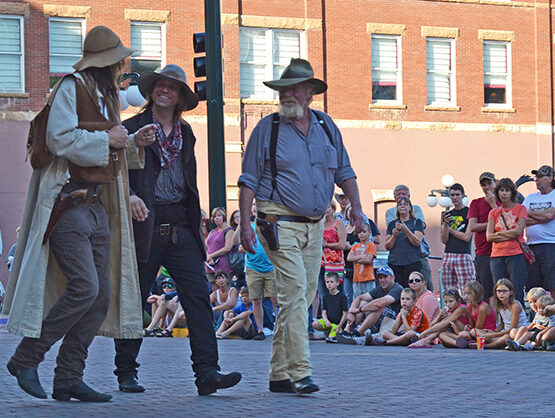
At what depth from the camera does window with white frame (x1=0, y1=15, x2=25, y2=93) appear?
28.6 m

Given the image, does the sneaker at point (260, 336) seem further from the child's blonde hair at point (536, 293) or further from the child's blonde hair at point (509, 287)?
the child's blonde hair at point (536, 293)

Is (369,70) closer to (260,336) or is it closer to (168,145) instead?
(260,336)

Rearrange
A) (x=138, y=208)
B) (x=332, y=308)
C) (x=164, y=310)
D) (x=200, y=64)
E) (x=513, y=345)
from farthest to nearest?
1. (x=164, y=310)
2. (x=332, y=308)
3. (x=200, y=64)
4. (x=513, y=345)
5. (x=138, y=208)

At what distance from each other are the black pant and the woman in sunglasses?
6738mm

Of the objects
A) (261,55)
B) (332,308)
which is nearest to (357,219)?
(332,308)

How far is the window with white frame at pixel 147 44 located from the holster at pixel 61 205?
2360 centimetres

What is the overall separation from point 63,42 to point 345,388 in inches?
899

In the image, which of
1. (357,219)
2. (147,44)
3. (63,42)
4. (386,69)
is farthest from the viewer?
(386,69)

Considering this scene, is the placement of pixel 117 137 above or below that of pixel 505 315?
above

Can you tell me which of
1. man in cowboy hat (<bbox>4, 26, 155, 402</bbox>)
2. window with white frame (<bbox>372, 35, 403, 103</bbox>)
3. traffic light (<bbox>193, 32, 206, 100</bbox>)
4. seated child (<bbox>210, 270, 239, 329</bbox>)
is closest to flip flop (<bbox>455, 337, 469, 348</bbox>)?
seated child (<bbox>210, 270, 239, 329</bbox>)

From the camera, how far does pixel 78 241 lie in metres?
6.38

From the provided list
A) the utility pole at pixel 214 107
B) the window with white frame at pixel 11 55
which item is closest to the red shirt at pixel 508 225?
the utility pole at pixel 214 107

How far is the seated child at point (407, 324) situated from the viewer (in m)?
13.5

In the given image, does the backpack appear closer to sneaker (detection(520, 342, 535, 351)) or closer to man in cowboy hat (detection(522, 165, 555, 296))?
sneaker (detection(520, 342, 535, 351))
